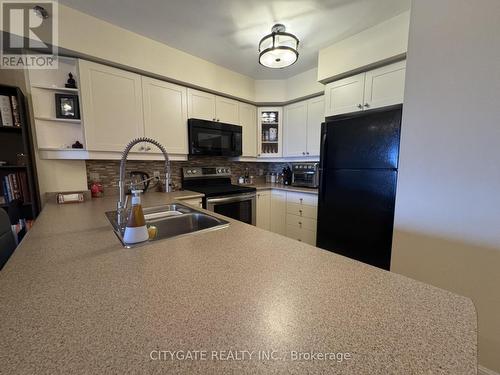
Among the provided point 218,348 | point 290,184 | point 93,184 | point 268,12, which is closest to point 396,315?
point 218,348

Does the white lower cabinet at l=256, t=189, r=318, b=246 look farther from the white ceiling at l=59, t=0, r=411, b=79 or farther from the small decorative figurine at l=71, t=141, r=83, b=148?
the small decorative figurine at l=71, t=141, r=83, b=148

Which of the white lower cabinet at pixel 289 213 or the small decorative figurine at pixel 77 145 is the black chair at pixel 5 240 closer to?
the small decorative figurine at pixel 77 145

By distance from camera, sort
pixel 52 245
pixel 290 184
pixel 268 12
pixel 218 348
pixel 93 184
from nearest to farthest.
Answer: pixel 218 348
pixel 52 245
pixel 268 12
pixel 93 184
pixel 290 184

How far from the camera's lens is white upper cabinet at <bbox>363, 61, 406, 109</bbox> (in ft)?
5.84

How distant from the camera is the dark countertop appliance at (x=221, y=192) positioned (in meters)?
2.34

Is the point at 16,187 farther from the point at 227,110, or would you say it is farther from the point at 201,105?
the point at 227,110

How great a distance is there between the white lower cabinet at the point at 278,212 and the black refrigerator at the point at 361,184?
0.84 meters

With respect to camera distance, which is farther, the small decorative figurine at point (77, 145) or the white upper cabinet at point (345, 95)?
the white upper cabinet at point (345, 95)

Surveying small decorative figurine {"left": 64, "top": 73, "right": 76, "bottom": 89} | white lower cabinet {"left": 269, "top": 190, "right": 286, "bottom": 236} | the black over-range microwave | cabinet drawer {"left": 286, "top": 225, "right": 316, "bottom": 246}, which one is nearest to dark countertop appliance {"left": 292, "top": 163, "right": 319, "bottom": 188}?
white lower cabinet {"left": 269, "top": 190, "right": 286, "bottom": 236}

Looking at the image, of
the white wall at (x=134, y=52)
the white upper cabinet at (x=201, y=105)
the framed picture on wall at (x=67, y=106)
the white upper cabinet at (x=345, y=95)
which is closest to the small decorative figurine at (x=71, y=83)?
the framed picture on wall at (x=67, y=106)

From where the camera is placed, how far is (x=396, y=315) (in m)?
0.45

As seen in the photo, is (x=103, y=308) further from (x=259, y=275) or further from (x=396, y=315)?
(x=396, y=315)

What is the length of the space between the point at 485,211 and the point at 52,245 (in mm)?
1989

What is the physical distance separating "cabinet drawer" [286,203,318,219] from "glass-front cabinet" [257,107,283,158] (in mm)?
818
